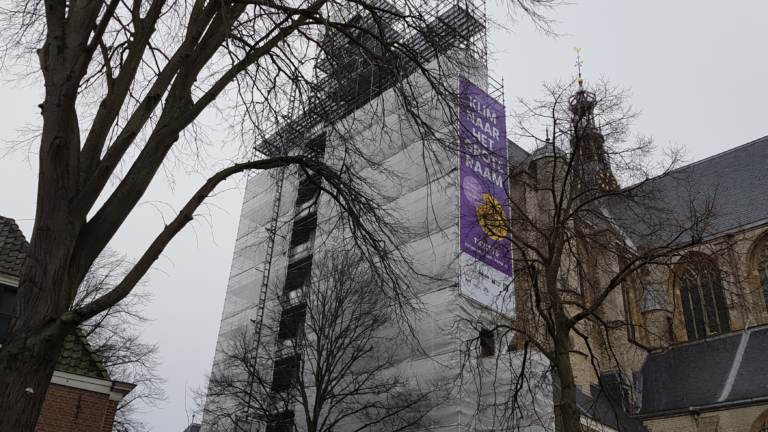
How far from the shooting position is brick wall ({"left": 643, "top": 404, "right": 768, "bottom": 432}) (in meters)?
25.6

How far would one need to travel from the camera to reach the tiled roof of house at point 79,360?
12688 millimetres

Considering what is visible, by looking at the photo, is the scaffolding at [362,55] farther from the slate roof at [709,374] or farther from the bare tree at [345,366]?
the slate roof at [709,374]

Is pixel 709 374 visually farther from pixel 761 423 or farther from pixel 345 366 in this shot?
pixel 345 366

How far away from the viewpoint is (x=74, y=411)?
12398mm

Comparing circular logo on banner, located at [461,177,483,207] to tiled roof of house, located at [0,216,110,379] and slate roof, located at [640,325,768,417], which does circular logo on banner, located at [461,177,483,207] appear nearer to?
slate roof, located at [640,325,768,417]

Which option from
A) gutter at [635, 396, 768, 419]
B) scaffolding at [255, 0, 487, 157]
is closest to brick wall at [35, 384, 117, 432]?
scaffolding at [255, 0, 487, 157]

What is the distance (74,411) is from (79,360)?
1.02 meters

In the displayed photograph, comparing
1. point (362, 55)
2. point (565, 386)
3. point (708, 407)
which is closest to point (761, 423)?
point (708, 407)

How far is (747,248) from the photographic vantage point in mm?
31594

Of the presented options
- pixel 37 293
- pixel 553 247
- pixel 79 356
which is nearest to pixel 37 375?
pixel 37 293

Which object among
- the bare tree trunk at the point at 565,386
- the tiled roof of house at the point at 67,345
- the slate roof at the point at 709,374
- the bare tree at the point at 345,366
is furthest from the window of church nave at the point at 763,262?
the tiled roof of house at the point at 67,345

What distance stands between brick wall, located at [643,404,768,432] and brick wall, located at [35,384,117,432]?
23.9 metres

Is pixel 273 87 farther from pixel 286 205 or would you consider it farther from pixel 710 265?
pixel 286 205

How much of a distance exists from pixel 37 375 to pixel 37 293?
0.53 meters
